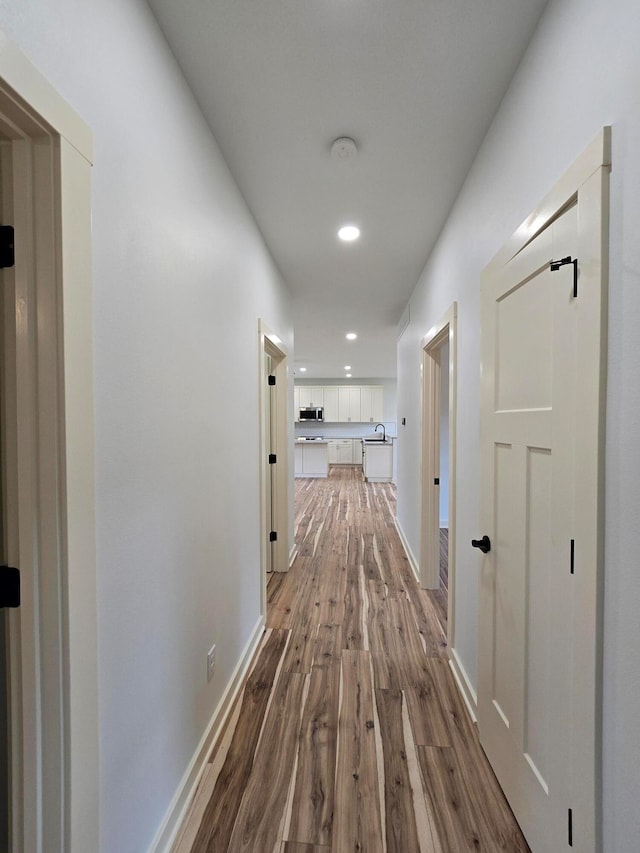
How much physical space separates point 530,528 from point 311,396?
943cm

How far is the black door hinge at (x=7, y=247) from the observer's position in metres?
0.74

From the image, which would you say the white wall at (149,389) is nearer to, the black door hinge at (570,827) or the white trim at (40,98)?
the white trim at (40,98)

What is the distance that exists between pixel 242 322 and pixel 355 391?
27.8 feet

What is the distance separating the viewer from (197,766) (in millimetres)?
1382

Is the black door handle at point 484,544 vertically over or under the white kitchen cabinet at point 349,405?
under

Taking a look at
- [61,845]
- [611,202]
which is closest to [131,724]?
[61,845]

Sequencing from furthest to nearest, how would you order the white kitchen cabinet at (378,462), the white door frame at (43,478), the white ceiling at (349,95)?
the white kitchen cabinet at (378,462)
the white ceiling at (349,95)
the white door frame at (43,478)

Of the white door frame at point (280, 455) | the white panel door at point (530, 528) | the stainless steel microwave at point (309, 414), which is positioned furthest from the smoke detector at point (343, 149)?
the stainless steel microwave at point (309, 414)

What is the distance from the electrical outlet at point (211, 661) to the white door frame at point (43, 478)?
765 mm

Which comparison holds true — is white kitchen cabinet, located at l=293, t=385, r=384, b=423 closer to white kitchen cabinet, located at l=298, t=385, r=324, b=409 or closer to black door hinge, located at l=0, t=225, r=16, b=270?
white kitchen cabinet, located at l=298, t=385, r=324, b=409

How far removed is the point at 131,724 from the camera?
988 millimetres

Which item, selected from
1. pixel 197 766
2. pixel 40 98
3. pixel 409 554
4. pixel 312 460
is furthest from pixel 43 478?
pixel 312 460

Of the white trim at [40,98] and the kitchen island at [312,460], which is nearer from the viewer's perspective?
the white trim at [40,98]

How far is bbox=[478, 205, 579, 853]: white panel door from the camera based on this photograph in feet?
3.22
